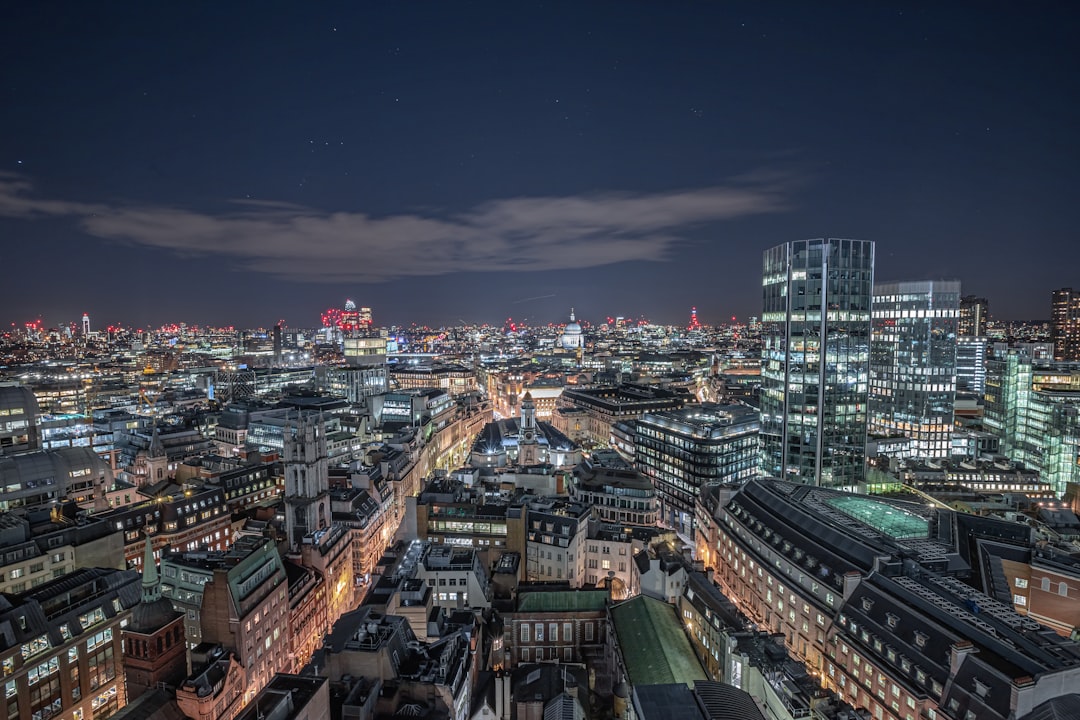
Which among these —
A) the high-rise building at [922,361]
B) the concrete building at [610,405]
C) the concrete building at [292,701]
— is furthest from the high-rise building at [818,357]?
the concrete building at [292,701]

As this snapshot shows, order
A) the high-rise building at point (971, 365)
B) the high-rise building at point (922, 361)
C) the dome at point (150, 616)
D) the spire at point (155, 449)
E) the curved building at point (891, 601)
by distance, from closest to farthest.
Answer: the curved building at point (891, 601) → the dome at point (150, 616) → the spire at point (155, 449) → the high-rise building at point (922, 361) → the high-rise building at point (971, 365)

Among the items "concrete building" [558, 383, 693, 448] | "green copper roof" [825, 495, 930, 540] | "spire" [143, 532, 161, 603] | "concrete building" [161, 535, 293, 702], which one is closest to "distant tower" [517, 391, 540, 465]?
"concrete building" [558, 383, 693, 448]

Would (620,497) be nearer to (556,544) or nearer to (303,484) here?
(556,544)

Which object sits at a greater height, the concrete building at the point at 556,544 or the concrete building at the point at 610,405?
the concrete building at the point at 610,405

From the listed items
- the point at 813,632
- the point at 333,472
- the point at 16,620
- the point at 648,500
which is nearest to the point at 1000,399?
the point at 648,500

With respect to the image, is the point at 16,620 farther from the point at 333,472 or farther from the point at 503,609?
the point at 333,472

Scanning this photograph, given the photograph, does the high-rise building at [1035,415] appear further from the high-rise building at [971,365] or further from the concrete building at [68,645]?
the concrete building at [68,645]

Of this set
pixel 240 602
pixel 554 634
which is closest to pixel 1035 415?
pixel 554 634
